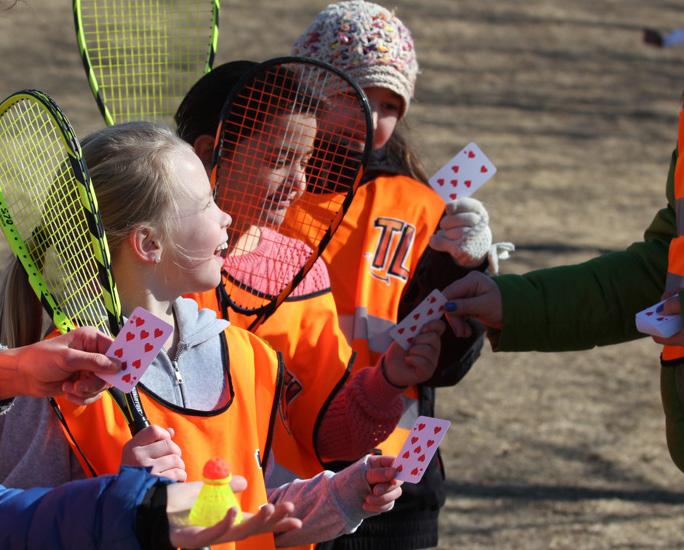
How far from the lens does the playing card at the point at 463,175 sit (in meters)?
3.32

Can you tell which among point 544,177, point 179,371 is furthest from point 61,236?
point 544,177

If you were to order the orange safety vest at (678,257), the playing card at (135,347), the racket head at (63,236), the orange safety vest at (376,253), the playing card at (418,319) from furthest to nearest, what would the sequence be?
the orange safety vest at (376,253) → the playing card at (418,319) → the orange safety vest at (678,257) → the racket head at (63,236) → the playing card at (135,347)

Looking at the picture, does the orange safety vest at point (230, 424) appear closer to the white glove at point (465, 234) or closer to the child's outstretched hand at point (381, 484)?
the child's outstretched hand at point (381, 484)

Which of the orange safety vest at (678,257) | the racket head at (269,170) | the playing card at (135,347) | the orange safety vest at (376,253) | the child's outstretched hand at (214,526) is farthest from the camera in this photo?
the orange safety vest at (376,253)

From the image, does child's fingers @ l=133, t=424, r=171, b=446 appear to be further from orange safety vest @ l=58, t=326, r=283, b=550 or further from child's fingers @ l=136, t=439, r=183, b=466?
orange safety vest @ l=58, t=326, r=283, b=550

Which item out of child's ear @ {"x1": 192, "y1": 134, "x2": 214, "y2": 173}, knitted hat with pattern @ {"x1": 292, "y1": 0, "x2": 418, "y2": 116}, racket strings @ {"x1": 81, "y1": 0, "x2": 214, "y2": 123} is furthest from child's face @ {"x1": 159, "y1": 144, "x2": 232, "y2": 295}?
knitted hat with pattern @ {"x1": 292, "y1": 0, "x2": 418, "y2": 116}

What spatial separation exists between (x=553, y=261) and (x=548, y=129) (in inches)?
113

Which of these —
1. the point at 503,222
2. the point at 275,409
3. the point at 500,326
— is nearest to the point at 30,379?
the point at 275,409

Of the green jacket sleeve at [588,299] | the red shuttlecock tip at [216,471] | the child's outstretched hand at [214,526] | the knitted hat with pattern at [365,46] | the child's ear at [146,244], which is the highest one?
the knitted hat with pattern at [365,46]

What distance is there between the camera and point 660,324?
2.34m

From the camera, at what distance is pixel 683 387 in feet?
8.11

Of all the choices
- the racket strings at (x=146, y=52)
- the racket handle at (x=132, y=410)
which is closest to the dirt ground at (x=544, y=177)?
the racket strings at (x=146, y=52)

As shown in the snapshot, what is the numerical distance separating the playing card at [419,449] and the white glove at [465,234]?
0.85 metres

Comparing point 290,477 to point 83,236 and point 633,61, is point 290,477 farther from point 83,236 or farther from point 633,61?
point 633,61
